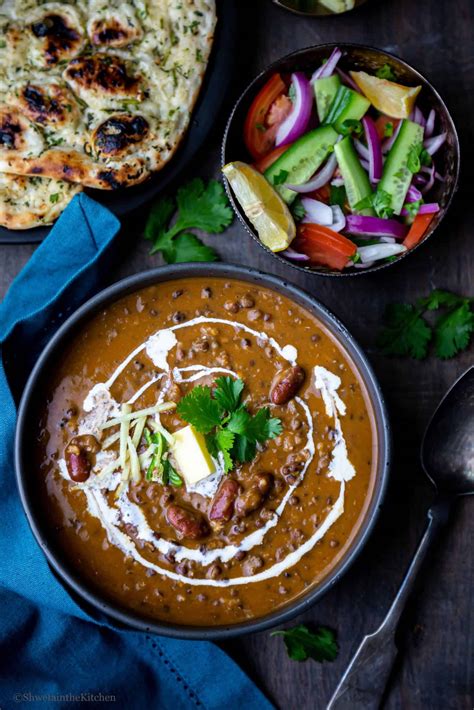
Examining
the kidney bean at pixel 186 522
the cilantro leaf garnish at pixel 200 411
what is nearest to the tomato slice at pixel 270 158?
the cilantro leaf garnish at pixel 200 411

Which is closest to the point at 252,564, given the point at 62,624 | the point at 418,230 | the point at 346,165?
the point at 62,624

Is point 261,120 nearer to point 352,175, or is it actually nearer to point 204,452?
point 352,175

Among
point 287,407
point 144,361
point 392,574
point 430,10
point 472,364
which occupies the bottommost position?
point 392,574

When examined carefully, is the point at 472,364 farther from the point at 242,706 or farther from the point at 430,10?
the point at 242,706

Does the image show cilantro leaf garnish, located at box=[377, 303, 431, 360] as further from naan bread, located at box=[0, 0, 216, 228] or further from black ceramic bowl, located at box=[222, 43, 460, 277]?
naan bread, located at box=[0, 0, 216, 228]

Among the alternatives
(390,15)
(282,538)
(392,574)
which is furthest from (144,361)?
(390,15)

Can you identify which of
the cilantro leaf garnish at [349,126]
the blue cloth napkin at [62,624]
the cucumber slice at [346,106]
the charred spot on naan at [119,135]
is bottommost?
the blue cloth napkin at [62,624]

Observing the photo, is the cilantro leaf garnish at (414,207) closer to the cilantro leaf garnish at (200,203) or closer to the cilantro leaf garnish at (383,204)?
the cilantro leaf garnish at (383,204)
